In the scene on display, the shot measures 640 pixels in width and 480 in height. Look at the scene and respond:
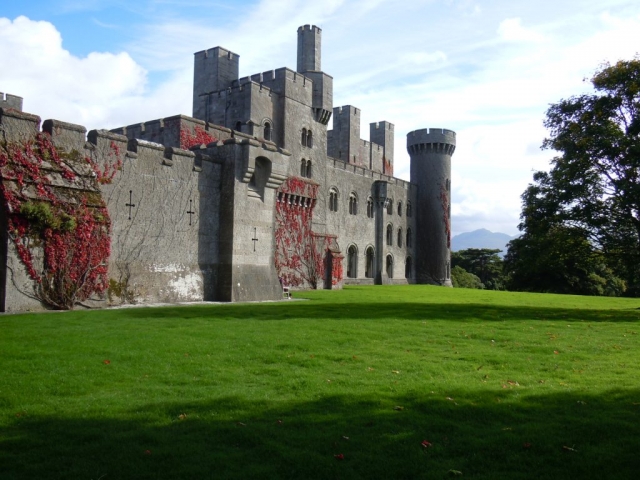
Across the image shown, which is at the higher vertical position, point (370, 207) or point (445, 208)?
point (445, 208)

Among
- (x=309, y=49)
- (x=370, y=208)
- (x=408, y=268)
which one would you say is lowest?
(x=408, y=268)

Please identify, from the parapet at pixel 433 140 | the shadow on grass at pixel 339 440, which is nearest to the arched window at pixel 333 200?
the parapet at pixel 433 140

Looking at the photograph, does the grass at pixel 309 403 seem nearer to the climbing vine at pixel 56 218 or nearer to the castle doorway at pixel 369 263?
the climbing vine at pixel 56 218

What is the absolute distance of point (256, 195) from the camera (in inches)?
922

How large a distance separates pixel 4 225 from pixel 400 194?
40.2 metres

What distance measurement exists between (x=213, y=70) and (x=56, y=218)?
25.1 meters

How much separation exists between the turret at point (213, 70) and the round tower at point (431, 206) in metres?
21.3

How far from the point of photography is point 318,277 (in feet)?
125

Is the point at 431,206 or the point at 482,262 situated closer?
the point at 431,206

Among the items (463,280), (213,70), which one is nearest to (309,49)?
(213,70)

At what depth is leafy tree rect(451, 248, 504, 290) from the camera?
7119 cm

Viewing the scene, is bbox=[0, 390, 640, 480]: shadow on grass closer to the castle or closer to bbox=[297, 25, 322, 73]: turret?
the castle

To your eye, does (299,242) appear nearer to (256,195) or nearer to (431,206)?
(256,195)

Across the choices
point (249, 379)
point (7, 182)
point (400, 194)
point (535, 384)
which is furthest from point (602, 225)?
point (400, 194)
